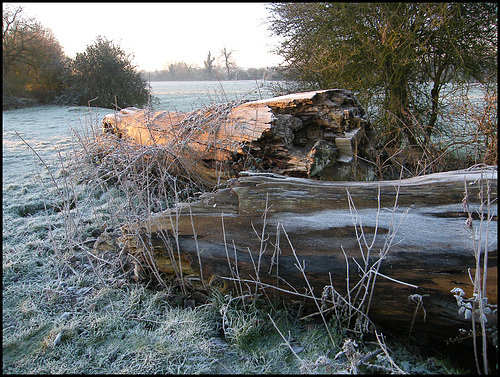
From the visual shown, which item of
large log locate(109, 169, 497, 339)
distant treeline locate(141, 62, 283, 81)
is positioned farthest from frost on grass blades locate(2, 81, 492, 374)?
distant treeline locate(141, 62, 283, 81)

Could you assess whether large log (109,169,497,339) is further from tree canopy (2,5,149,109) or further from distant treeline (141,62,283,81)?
tree canopy (2,5,149,109)

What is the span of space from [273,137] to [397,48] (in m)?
3.95

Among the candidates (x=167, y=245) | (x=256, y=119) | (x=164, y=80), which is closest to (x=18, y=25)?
(x=256, y=119)

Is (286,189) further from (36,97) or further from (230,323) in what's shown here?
(36,97)

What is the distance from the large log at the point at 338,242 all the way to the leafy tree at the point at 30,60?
11.6 meters

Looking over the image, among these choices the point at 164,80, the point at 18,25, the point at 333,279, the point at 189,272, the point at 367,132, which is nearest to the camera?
the point at 333,279

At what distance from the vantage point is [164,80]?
2886 centimetres

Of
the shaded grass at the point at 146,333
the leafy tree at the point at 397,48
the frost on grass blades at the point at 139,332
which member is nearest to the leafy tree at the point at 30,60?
the leafy tree at the point at 397,48

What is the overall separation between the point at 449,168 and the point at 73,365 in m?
5.27

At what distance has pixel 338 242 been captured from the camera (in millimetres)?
2043

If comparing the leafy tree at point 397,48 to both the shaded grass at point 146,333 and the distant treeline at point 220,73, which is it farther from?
the shaded grass at point 146,333

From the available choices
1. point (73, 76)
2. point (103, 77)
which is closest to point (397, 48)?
point (103, 77)

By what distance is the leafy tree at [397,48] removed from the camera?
19.0ft

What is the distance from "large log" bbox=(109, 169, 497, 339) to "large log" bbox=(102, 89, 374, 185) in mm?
1061
